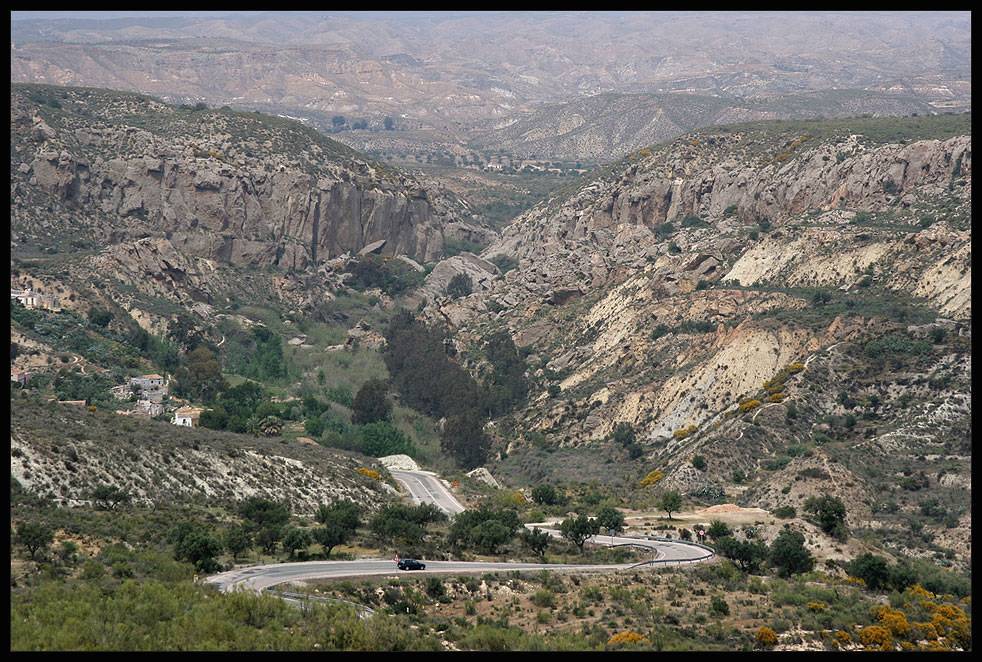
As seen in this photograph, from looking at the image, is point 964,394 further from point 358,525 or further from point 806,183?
point 806,183

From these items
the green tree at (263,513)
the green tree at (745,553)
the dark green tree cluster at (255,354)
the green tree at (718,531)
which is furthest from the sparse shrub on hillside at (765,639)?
the dark green tree cluster at (255,354)

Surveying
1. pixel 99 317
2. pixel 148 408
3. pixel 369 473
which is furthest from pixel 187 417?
pixel 99 317

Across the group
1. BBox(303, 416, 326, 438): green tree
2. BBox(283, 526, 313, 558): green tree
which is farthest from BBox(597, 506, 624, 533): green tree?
BBox(303, 416, 326, 438): green tree

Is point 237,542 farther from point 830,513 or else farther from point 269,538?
point 830,513

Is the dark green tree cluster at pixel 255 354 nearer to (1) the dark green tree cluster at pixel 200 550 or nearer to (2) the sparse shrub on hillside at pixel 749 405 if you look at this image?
(2) the sparse shrub on hillside at pixel 749 405

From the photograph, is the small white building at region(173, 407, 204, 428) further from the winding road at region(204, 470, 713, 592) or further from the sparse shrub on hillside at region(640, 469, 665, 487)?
the sparse shrub on hillside at region(640, 469, 665, 487)
